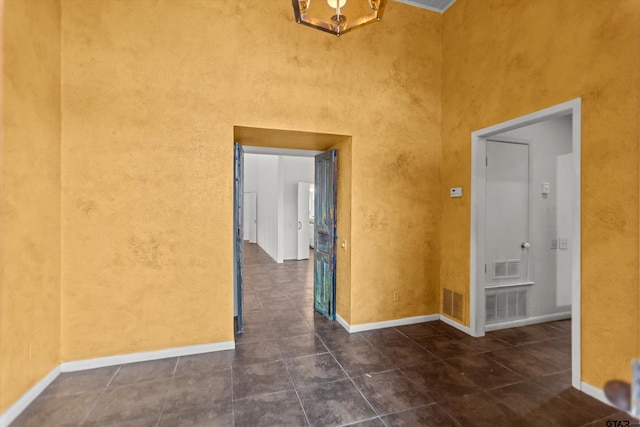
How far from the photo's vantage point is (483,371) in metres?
2.76

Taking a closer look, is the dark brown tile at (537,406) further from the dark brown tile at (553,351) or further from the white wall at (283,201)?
the white wall at (283,201)

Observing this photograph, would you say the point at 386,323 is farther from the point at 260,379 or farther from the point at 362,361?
the point at 260,379

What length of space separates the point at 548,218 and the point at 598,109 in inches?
82.9

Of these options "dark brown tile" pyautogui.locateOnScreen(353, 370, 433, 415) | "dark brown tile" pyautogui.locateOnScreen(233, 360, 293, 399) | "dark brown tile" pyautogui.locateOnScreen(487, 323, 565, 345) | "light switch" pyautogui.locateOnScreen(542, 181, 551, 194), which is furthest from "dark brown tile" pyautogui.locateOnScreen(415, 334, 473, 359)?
"light switch" pyautogui.locateOnScreen(542, 181, 551, 194)

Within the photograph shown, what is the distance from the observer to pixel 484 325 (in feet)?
11.8

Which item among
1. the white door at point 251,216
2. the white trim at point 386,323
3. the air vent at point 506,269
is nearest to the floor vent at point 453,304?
the white trim at point 386,323

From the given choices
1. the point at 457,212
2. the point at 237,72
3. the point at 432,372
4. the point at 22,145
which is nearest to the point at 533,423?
the point at 432,372

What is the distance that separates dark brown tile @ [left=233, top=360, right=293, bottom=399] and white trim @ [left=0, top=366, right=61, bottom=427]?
1.56 metres


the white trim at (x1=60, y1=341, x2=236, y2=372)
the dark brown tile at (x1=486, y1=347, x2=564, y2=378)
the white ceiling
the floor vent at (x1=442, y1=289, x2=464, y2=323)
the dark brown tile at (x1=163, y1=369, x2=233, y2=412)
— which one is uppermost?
the white ceiling

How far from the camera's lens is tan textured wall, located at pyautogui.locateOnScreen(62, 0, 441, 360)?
9.21 feet

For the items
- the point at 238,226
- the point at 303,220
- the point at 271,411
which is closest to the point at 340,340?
the point at 271,411

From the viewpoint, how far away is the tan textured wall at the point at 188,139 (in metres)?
2.81

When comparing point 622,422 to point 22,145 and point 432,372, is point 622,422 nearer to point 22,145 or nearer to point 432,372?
point 432,372

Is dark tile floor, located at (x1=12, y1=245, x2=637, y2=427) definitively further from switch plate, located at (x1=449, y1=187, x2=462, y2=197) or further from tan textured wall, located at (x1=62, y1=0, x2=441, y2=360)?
switch plate, located at (x1=449, y1=187, x2=462, y2=197)
